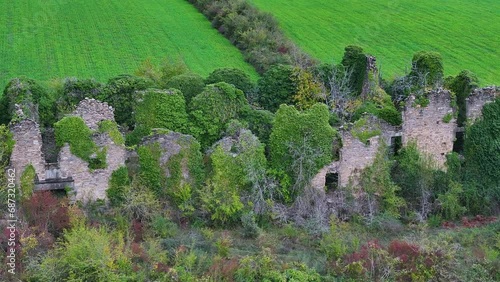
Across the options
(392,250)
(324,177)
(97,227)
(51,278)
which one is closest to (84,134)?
(97,227)

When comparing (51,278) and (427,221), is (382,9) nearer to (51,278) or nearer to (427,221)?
(427,221)

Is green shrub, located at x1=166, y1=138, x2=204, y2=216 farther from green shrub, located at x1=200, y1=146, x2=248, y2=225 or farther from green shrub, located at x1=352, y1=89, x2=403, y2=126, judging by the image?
green shrub, located at x1=352, y1=89, x2=403, y2=126

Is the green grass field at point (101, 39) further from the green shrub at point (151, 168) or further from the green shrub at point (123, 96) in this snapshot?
the green shrub at point (151, 168)

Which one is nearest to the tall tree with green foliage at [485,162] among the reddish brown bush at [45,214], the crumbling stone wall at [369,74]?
the crumbling stone wall at [369,74]

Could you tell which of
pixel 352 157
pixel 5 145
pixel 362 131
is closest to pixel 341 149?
pixel 352 157

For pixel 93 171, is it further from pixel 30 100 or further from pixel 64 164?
pixel 30 100

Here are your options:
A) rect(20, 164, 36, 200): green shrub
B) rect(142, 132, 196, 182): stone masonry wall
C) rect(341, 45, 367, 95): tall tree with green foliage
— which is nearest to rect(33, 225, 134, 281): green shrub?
rect(20, 164, 36, 200): green shrub
